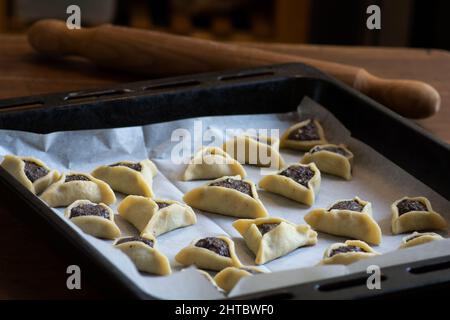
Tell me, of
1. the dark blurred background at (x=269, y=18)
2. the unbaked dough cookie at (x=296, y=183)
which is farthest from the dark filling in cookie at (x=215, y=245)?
the dark blurred background at (x=269, y=18)

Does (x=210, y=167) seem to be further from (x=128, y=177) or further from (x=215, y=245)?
→ (x=215, y=245)

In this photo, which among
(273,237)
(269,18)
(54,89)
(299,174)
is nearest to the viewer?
(273,237)

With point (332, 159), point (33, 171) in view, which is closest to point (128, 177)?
point (33, 171)

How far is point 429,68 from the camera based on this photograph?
218 centimetres

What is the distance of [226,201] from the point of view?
1.52 meters

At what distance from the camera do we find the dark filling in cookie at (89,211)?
4.67ft

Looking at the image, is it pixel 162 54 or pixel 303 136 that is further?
pixel 162 54

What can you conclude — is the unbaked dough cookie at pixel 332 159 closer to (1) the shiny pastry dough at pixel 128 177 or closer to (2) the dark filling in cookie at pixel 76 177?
(1) the shiny pastry dough at pixel 128 177

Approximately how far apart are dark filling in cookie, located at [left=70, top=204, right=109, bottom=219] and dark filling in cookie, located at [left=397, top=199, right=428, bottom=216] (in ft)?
1.49

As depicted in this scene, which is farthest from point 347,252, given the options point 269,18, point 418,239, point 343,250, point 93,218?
point 269,18

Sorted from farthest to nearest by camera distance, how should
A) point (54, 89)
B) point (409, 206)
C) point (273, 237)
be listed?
1. point (54, 89)
2. point (409, 206)
3. point (273, 237)

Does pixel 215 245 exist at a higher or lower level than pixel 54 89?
lower

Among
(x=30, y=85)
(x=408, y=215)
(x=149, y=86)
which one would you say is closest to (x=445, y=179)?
(x=408, y=215)

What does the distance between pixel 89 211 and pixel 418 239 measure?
0.48 meters
